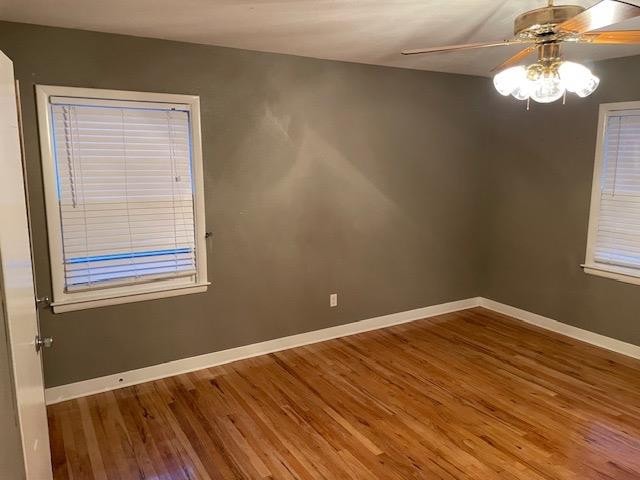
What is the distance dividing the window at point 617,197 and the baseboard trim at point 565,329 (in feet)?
1.77

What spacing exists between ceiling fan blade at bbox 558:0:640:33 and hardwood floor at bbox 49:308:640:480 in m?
2.09

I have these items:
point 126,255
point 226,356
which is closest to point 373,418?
point 226,356

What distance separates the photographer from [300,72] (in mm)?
3627

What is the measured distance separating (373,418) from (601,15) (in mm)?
2365

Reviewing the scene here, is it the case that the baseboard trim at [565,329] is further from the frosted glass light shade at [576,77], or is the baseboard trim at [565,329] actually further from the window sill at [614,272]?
the frosted glass light shade at [576,77]

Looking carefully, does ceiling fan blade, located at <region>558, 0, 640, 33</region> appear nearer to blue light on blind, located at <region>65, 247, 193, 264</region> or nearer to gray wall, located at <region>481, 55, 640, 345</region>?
gray wall, located at <region>481, 55, 640, 345</region>

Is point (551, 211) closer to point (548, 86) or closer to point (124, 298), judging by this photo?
point (548, 86)

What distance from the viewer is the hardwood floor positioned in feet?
8.05

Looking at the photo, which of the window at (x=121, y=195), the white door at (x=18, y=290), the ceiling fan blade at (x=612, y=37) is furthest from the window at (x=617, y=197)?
the white door at (x=18, y=290)

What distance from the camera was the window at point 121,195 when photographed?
9.48ft

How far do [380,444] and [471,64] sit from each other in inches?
121

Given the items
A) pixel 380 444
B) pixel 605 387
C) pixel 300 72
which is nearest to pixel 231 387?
pixel 380 444

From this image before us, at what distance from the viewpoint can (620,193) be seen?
12.4 feet

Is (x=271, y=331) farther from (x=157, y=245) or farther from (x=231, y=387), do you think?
(x=157, y=245)
